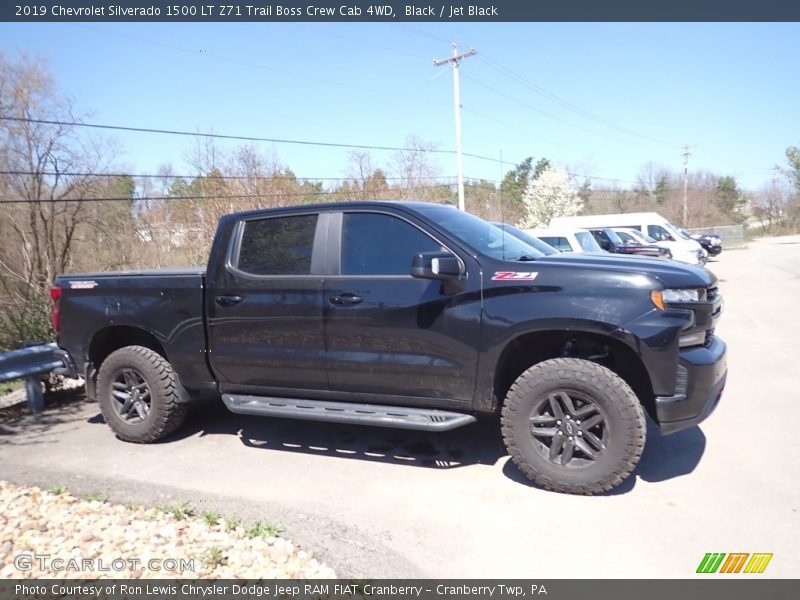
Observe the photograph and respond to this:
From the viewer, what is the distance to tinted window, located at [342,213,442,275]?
4164 mm

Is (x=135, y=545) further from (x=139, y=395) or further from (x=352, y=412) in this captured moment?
(x=139, y=395)

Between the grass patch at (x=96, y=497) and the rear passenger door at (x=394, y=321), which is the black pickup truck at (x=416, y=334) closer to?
the rear passenger door at (x=394, y=321)

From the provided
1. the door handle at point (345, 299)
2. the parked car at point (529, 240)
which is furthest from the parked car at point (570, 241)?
the door handle at point (345, 299)

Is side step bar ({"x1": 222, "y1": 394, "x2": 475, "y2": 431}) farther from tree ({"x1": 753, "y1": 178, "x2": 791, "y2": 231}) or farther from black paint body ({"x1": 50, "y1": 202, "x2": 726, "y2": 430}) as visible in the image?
tree ({"x1": 753, "y1": 178, "x2": 791, "y2": 231})

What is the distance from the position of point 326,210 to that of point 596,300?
7.01 ft

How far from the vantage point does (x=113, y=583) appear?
2910 mm

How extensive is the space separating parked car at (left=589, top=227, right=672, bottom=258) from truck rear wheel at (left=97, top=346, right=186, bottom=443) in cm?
1545

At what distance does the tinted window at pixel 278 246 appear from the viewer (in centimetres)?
450

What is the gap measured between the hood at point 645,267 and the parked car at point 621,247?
1425 centimetres

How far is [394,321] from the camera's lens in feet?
13.4

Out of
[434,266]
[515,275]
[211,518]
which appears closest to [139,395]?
[211,518]

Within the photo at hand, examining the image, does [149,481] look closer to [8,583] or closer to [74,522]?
[74,522]

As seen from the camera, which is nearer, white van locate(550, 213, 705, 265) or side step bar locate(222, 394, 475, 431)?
side step bar locate(222, 394, 475, 431)

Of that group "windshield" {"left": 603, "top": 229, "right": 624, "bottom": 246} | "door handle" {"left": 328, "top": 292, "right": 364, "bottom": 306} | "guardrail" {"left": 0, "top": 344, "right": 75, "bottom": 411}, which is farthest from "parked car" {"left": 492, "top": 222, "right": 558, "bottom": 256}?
"windshield" {"left": 603, "top": 229, "right": 624, "bottom": 246}
